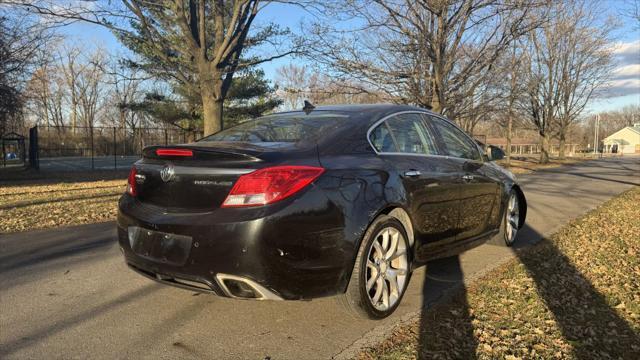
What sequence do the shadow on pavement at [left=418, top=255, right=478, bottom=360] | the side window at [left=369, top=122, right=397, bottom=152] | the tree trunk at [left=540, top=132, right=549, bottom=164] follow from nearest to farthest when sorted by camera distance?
the shadow on pavement at [left=418, top=255, right=478, bottom=360] → the side window at [left=369, top=122, right=397, bottom=152] → the tree trunk at [left=540, top=132, right=549, bottom=164]

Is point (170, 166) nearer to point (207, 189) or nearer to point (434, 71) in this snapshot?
point (207, 189)

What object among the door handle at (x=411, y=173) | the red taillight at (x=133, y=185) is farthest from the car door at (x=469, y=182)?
the red taillight at (x=133, y=185)

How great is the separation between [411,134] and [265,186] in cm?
176

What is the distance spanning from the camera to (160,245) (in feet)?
9.70

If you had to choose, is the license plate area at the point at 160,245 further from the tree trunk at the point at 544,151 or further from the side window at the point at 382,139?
the tree trunk at the point at 544,151

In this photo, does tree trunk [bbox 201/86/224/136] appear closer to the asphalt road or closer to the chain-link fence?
the asphalt road

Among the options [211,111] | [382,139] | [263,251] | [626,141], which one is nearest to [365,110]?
[382,139]

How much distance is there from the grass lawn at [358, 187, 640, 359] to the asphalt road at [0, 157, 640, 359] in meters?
0.22

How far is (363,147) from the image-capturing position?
3393 mm

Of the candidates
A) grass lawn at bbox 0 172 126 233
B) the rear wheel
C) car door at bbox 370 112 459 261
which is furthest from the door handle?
grass lawn at bbox 0 172 126 233

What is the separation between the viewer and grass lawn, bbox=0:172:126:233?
7156 millimetres

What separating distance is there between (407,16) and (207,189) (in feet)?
42.6

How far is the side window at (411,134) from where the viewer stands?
12.6 ft

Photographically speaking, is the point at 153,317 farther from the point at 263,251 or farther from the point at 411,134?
the point at 411,134
